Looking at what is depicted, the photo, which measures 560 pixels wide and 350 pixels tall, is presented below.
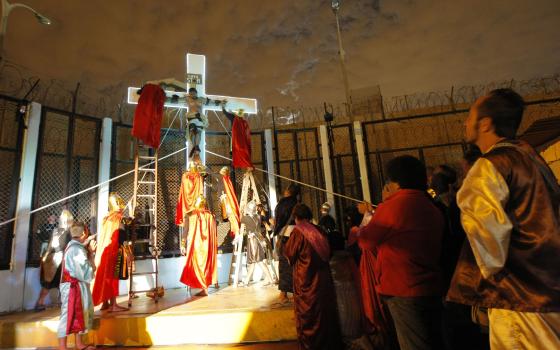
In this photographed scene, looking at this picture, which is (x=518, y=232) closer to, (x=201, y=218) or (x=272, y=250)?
(x=201, y=218)

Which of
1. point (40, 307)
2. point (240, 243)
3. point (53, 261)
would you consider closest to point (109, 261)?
point (53, 261)

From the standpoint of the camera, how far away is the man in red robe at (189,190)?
19.4 ft

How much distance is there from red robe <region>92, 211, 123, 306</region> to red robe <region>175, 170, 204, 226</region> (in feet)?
3.84

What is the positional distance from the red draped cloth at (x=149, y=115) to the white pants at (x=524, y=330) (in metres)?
5.87

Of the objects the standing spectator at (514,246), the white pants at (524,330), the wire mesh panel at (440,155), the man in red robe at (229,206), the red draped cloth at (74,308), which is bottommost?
the red draped cloth at (74,308)

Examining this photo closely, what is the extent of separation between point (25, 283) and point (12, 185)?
173 cm

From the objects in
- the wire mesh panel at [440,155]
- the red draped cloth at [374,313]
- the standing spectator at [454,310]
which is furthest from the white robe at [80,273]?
the wire mesh panel at [440,155]

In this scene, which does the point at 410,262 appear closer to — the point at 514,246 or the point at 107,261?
the point at 514,246

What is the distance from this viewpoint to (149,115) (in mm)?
5910

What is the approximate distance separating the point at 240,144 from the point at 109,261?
132 inches

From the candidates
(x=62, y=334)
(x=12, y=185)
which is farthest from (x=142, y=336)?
(x=12, y=185)

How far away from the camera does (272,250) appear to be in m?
6.57

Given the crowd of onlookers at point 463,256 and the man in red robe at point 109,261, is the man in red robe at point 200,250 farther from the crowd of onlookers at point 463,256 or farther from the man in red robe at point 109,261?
the crowd of onlookers at point 463,256

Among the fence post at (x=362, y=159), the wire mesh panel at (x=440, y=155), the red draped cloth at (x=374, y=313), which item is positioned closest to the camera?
the red draped cloth at (x=374, y=313)
